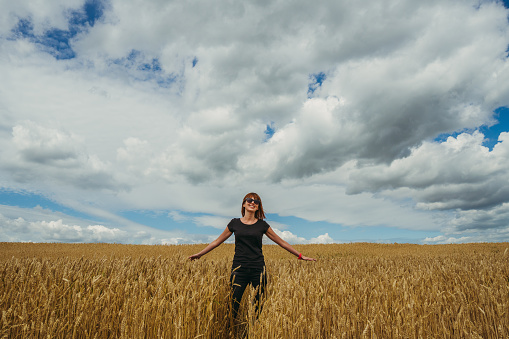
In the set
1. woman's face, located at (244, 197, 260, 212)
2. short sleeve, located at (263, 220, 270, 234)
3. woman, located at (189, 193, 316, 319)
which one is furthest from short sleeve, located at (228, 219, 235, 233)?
short sleeve, located at (263, 220, 270, 234)

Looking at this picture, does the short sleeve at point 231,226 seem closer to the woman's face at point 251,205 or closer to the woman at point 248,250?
the woman at point 248,250

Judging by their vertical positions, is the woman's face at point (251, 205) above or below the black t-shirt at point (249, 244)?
above

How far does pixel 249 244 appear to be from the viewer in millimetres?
4621

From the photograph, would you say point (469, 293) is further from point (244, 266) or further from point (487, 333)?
point (244, 266)

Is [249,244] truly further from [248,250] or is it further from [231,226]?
[231,226]

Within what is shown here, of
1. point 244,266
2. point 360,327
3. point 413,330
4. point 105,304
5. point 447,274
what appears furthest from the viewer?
point 447,274

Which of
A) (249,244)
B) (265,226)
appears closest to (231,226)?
(249,244)

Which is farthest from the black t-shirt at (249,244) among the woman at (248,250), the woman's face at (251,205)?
the woman's face at (251,205)

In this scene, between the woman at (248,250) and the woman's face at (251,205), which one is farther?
the woman's face at (251,205)

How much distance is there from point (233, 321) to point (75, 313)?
90.2 inches

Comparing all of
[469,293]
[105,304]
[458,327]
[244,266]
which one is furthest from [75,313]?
[469,293]

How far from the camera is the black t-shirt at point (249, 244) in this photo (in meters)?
4.61

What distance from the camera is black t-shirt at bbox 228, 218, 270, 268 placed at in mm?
4605

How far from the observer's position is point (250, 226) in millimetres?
4719
